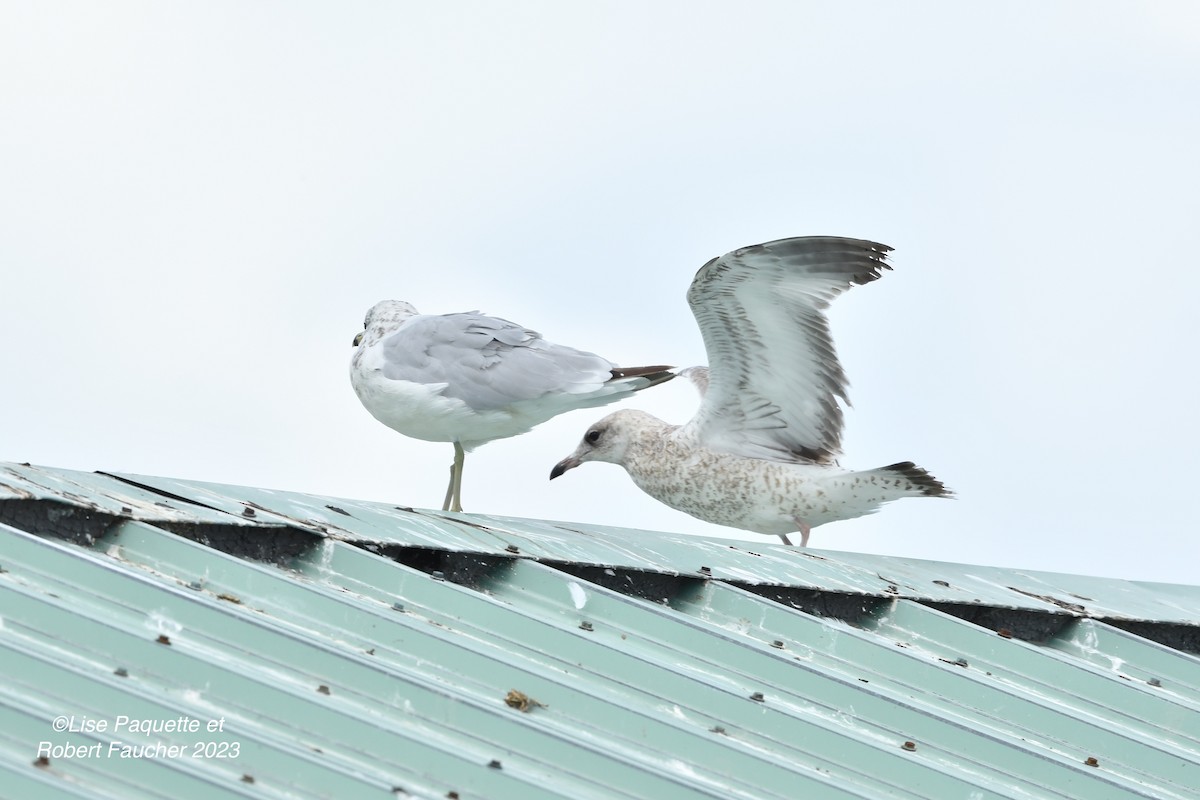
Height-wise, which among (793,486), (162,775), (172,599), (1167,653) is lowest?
(162,775)

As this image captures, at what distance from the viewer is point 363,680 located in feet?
9.48

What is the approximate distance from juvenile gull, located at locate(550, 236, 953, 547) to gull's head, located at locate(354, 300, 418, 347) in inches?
55.4

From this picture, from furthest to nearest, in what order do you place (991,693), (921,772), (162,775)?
(991,693) < (921,772) < (162,775)

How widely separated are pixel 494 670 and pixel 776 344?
16.9 feet

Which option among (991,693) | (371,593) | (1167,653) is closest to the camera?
(371,593)

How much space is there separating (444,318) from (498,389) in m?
0.50

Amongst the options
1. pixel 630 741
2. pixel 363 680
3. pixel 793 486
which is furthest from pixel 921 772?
pixel 793 486

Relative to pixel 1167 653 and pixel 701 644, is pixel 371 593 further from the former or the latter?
pixel 1167 653

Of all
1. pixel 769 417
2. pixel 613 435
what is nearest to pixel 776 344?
pixel 769 417

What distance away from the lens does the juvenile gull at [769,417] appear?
758cm

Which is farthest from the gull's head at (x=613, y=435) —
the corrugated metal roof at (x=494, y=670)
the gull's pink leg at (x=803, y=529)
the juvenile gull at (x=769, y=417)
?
the corrugated metal roof at (x=494, y=670)

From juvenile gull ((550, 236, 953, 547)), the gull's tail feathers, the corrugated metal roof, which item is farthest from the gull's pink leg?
the corrugated metal roof

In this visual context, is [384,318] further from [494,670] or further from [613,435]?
[494,670]

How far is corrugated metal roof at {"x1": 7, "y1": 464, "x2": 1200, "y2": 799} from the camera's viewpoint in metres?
2.55
